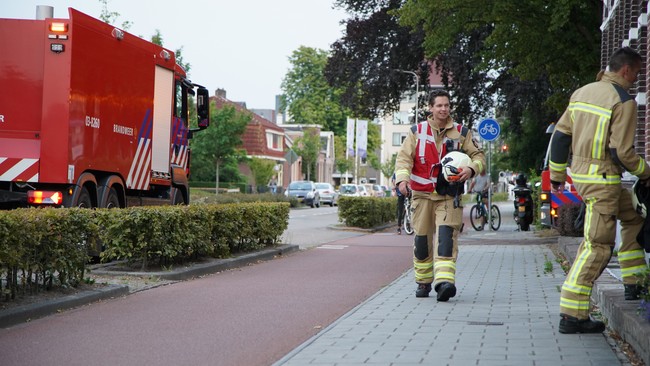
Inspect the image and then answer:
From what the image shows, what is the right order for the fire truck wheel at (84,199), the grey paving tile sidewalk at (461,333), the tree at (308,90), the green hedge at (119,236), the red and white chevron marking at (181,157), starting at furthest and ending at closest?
1. the tree at (308,90)
2. the red and white chevron marking at (181,157)
3. the fire truck wheel at (84,199)
4. the green hedge at (119,236)
5. the grey paving tile sidewalk at (461,333)

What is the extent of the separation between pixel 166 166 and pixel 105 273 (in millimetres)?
6376

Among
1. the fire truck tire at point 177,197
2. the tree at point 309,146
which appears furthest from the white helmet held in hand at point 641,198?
the tree at point 309,146

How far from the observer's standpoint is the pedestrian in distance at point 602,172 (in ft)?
22.6

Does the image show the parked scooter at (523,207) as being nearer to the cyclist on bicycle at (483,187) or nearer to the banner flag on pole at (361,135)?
the cyclist on bicycle at (483,187)

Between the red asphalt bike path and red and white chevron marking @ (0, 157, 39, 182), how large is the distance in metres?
2.85

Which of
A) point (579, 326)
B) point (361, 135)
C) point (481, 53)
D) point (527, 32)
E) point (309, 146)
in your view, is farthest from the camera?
point (309, 146)

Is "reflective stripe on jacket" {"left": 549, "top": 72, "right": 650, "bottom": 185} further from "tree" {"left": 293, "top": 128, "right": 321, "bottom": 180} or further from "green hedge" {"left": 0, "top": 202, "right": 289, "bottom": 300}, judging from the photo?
"tree" {"left": 293, "top": 128, "right": 321, "bottom": 180}

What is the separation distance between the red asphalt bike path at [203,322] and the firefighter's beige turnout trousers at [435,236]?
78 centimetres

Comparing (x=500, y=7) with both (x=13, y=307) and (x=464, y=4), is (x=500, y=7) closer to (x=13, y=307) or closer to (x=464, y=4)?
(x=464, y=4)

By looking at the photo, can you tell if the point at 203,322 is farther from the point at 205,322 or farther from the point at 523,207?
the point at 523,207

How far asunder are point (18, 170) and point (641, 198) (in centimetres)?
872

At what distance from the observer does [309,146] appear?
8512 cm

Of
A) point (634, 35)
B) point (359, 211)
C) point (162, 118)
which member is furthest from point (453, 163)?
point (359, 211)

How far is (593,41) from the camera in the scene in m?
20.0
